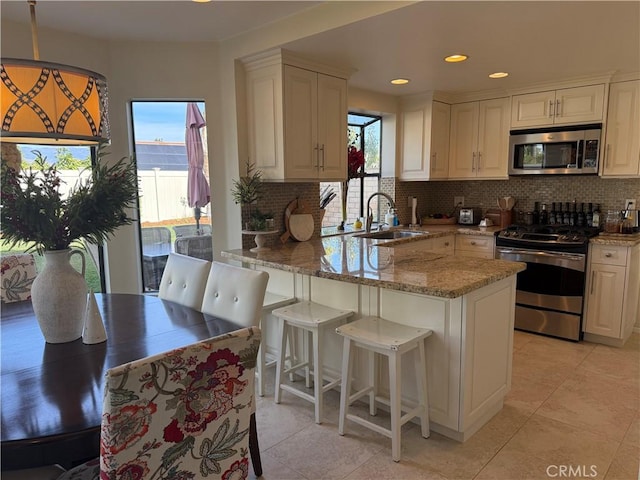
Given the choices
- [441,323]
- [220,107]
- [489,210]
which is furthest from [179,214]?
[489,210]

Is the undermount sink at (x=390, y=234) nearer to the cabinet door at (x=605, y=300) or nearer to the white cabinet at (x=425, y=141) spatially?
the white cabinet at (x=425, y=141)

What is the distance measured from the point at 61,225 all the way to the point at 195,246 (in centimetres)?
199

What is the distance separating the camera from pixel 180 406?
1159 mm

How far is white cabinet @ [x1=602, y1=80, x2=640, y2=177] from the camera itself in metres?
3.60

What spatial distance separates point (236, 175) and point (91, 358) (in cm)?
203


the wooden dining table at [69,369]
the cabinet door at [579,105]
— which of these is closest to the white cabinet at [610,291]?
the cabinet door at [579,105]

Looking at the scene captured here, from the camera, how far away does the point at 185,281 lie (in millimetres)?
2445

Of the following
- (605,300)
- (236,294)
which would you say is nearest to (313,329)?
(236,294)

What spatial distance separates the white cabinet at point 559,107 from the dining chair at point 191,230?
306cm

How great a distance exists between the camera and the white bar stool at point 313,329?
2.39 m

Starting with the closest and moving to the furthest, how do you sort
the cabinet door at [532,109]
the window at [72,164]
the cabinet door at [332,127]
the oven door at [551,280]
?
the window at [72,164], the cabinet door at [332,127], the oven door at [551,280], the cabinet door at [532,109]

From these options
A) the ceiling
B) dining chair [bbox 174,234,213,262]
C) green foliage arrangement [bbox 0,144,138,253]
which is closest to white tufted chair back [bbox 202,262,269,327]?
green foliage arrangement [bbox 0,144,138,253]

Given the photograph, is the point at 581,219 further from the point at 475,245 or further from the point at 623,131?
the point at 475,245

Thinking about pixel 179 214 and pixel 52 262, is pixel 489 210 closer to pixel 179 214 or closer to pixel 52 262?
pixel 179 214
